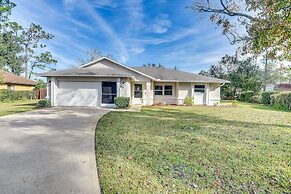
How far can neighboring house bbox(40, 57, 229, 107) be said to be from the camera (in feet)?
50.6

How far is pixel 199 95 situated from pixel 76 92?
13321 mm

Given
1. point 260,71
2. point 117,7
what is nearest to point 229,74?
point 260,71

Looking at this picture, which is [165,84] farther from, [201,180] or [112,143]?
[201,180]

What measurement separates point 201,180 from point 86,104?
13.8 metres

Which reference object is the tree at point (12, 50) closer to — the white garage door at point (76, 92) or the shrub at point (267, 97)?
the white garage door at point (76, 92)

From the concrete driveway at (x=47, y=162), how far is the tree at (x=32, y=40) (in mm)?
40585

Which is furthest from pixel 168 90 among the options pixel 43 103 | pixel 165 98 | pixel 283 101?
pixel 43 103

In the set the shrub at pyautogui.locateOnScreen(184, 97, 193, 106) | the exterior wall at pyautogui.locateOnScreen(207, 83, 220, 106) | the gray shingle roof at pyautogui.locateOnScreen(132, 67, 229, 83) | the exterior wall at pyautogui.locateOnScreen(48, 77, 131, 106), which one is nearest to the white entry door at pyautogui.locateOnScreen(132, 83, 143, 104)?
the gray shingle roof at pyautogui.locateOnScreen(132, 67, 229, 83)

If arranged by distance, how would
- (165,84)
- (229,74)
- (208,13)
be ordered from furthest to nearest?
(229,74)
(165,84)
(208,13)

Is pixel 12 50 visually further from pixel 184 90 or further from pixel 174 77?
pixel 184 90

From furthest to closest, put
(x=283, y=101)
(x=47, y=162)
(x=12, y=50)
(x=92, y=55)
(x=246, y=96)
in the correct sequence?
(x=92, y=55) < (x=12, y=50) < (x=246, y=96) < (x=283, y=101) < (x=47, y=162)

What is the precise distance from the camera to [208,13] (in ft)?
31.8

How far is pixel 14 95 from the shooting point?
23078mm

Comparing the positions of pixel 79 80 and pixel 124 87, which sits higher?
pixel 79 80
